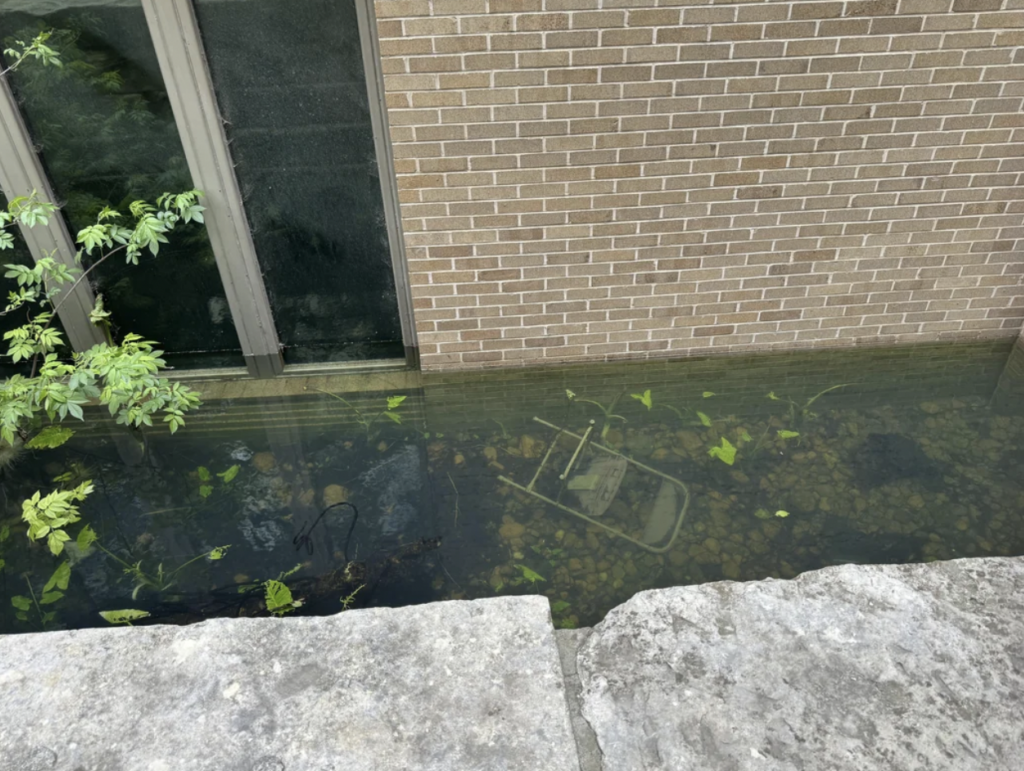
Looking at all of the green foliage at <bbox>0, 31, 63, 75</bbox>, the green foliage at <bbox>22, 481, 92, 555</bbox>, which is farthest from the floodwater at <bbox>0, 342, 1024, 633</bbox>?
the green foliage at <bbox>0, 31, 63, 75</bbox>

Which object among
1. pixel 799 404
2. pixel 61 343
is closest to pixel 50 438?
pixel 61 343

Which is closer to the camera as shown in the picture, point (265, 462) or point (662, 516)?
point (662, 516)

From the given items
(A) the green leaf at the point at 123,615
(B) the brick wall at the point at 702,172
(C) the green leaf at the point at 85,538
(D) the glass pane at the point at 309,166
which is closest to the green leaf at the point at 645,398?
(B) the brick wall at the point at 702,172

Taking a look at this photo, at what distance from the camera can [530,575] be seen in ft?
8.80

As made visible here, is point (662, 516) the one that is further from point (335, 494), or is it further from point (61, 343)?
point (61, 343)

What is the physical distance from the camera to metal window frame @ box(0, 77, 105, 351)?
10.2 feet

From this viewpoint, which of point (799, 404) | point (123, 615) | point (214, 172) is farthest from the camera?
point (799, 404)

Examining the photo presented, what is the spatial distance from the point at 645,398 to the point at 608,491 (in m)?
0.70

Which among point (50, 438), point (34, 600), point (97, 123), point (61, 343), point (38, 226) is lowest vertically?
point (34, 600)

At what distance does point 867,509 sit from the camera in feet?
9.45

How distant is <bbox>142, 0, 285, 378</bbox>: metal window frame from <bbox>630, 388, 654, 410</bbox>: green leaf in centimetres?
187

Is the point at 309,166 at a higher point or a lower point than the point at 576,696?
higher

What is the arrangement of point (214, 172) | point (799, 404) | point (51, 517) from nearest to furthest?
point (51, 517) → point (214, 172) → point (799, 404)

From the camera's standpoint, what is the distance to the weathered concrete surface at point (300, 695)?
1.69 metres
